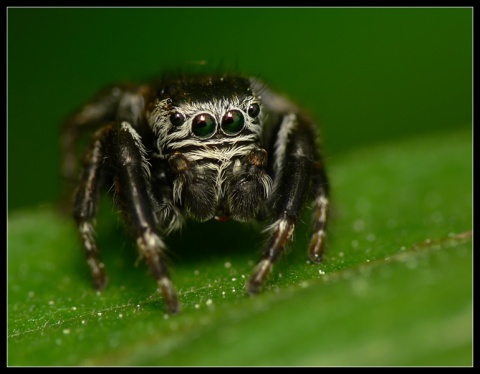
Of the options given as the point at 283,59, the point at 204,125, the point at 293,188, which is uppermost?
the point at 283,59

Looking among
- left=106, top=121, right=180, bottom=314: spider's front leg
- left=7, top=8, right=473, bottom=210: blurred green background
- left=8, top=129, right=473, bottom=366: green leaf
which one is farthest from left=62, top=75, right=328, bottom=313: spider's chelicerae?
left=7, top=8, right=473, bottom=210: blurred green background

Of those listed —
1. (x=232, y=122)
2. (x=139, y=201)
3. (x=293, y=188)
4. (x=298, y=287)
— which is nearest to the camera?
(x=298, y=287)

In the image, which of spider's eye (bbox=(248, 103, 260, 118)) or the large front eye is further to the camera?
spider's eye (bbox=(248, 103, 260, 118))

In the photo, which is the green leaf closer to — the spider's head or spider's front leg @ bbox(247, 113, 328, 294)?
spider's front leg @ bbox(247, 113, 328, 294)

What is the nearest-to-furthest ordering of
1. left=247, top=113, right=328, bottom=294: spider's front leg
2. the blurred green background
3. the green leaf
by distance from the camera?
the green leaf < left=247, top=113, right=328, bottom=294: spider's front leg < the blurred green background

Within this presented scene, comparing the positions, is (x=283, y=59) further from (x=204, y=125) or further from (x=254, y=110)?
(x=204, y=125)

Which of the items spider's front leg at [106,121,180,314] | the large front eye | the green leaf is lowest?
the green leaf

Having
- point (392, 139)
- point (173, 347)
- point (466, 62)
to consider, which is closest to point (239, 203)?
point (173, 347)

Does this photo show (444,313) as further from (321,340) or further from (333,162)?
(333,162)

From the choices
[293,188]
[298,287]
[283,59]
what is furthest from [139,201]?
[283,59]
